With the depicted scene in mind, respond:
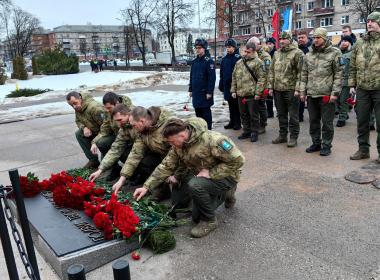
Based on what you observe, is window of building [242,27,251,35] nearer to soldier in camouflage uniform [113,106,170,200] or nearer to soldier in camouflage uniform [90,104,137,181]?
soldier in camouflage uniform [90,104,137,181]

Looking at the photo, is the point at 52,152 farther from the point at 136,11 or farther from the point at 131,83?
the point at 136,11

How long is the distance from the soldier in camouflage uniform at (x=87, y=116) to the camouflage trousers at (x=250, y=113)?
262 cm

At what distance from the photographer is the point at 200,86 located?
6848 millimetres

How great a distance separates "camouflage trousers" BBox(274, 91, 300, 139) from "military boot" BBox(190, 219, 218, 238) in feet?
10.2

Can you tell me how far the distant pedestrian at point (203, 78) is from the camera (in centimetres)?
666

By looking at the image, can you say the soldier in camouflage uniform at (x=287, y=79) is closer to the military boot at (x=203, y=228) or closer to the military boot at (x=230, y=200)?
the military boot at (x=230, y=200)

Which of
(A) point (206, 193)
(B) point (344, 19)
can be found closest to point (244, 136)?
(A) point (206, 193)

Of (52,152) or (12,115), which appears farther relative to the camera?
(12,115)

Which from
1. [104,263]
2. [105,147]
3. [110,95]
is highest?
[110,95]

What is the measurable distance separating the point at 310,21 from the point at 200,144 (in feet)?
189

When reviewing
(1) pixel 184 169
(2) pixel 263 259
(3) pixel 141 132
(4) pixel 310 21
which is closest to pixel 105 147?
(3) pixel 141 132

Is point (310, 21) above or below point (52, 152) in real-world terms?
above

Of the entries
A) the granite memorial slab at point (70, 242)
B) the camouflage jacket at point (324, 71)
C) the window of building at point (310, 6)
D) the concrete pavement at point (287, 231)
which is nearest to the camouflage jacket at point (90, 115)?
the concrete pavement at point (287, 231)

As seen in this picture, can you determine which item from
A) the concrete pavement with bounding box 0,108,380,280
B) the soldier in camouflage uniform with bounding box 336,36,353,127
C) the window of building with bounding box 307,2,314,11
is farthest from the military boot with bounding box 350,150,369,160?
the window of building with bounding box 307,2,314,11
